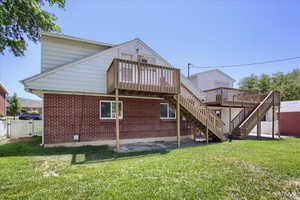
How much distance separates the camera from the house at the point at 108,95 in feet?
24.5

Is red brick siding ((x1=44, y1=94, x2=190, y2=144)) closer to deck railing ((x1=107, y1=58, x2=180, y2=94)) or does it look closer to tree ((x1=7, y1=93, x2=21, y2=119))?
deck railing ((x1=107, y1=58, x2=180, y2=94))

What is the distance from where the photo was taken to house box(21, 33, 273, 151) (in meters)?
7.47

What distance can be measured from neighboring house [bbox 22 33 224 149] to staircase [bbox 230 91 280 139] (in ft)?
6.34

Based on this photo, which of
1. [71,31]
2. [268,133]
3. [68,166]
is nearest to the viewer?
[68,166]

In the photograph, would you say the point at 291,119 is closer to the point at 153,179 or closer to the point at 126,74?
the point at 126,74

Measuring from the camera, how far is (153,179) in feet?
12.2

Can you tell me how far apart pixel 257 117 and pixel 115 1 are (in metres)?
12.6

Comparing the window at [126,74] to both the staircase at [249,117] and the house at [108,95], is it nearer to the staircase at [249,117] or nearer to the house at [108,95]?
the house at [108,95]

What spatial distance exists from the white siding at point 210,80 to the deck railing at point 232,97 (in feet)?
11.9

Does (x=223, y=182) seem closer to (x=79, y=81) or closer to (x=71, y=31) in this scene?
(x=79, y=81)

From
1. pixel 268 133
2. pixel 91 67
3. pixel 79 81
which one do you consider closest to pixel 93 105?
pixel 79 81

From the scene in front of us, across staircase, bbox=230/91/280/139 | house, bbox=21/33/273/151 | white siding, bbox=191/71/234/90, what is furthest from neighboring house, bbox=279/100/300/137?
house, bbox=21/33/273/151

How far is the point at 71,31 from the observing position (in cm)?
991

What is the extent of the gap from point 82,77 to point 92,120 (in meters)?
2.44
